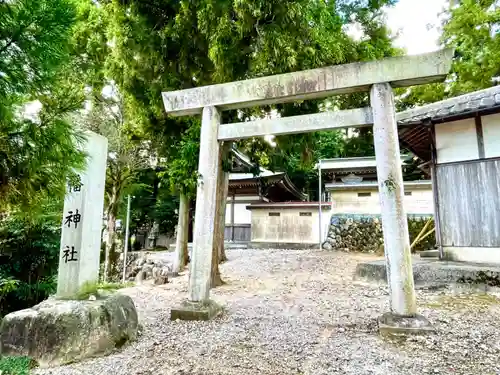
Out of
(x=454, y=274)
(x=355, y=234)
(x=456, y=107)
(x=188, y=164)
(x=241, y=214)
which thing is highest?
(x=456, y=107)

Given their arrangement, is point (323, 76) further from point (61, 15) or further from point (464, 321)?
point (464, 321)

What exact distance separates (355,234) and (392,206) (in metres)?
12.0

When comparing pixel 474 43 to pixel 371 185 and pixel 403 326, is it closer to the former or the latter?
pixel 371 185

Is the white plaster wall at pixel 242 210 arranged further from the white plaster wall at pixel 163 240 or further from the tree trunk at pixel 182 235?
the tree trunk at pixel 182 235

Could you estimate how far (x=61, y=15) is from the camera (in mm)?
1873

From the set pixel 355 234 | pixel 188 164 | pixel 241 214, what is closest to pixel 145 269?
pixel 188 164

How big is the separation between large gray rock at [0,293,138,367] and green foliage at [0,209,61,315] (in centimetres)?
501

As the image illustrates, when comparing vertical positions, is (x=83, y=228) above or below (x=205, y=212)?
below

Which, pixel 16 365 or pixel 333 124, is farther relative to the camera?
pixel 333 124

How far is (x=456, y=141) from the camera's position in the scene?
7258 mm

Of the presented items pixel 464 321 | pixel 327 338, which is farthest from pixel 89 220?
pixel 464 321

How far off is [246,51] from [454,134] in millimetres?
5128

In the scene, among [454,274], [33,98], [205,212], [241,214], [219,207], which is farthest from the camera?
[241,214]

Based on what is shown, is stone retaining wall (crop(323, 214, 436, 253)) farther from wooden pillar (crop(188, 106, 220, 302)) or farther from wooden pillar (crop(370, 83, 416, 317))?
wooden pillar (crop(188, 106, 220, 302))
